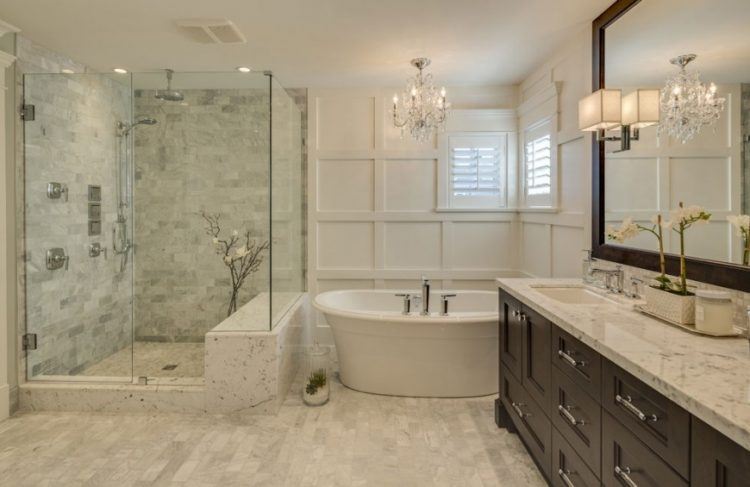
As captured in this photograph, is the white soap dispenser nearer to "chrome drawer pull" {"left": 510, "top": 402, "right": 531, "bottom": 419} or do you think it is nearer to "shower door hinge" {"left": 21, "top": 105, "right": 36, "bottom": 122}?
"chrome drawer pull" {"left": 510, "top": 402, "right": 531, "bottom": 419}

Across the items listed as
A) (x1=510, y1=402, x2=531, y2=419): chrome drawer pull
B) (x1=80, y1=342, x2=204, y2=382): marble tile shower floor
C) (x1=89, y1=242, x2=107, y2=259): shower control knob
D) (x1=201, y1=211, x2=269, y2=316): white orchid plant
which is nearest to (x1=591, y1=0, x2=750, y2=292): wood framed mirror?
(x1=510, y1=402, x2=531, y2=419): chrome drawer pull

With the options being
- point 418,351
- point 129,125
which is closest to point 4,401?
point 129,125

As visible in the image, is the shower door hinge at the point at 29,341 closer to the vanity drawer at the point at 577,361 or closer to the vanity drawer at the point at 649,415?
the vanity drawer at the point at 577,361

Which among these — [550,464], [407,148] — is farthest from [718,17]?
[407,148]

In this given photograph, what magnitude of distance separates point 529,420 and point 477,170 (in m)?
2.36

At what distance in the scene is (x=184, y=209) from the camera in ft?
11.0

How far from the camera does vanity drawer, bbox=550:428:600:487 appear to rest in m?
1.59

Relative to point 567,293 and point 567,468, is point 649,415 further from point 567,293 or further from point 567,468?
point 567,293

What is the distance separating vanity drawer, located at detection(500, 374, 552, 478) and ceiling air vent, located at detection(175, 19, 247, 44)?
2694mm

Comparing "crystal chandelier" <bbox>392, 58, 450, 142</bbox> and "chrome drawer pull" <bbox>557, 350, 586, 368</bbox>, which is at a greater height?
"crystal chandelier" <bbox>392, 58, 450, 142</bbox>

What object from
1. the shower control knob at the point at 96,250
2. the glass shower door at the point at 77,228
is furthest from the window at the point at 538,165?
the shower control knob at the point at 96,250

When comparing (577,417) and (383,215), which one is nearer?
(577,417)

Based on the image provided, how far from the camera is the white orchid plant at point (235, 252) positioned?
128 inches

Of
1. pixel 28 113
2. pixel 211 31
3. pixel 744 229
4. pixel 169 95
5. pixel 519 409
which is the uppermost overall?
pixel 211 31
